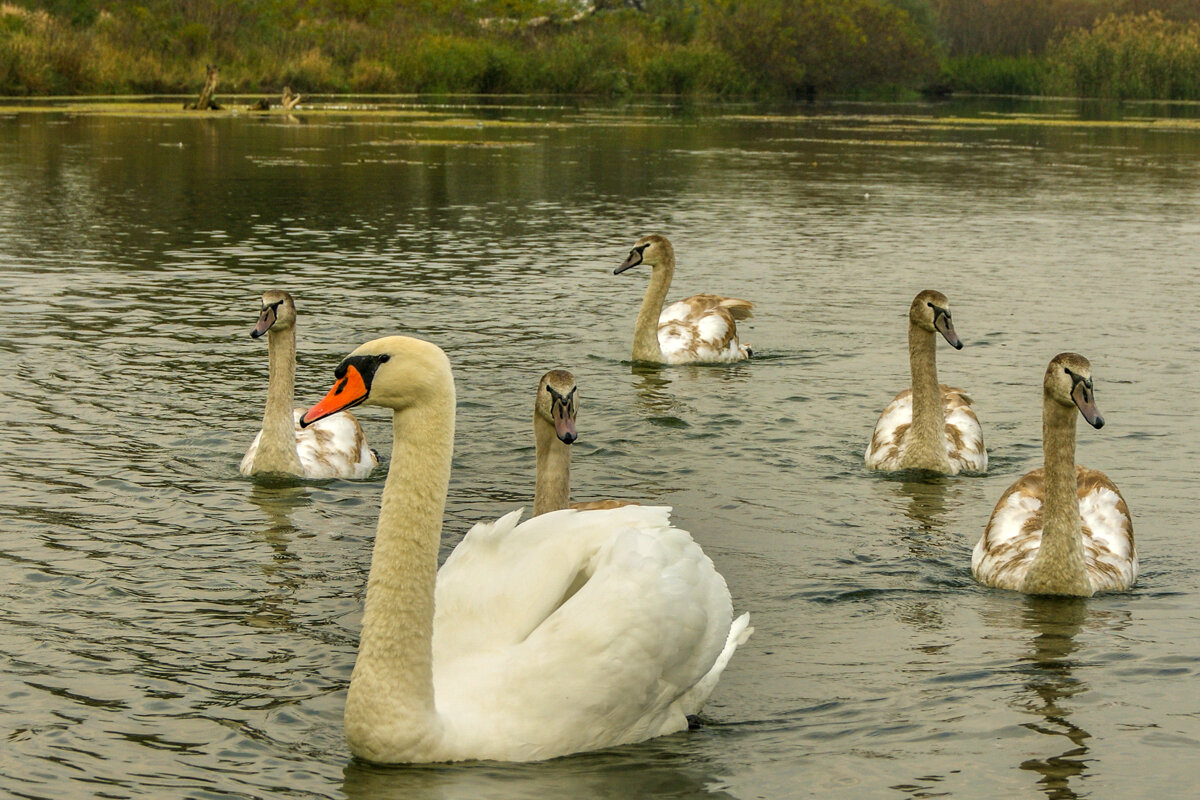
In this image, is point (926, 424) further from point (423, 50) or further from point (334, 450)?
point (423, 50)

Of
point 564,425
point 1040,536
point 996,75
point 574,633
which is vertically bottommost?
point 1040,536

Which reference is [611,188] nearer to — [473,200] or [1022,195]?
[473,200]

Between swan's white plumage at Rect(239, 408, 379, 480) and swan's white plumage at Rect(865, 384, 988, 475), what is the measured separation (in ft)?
9.88

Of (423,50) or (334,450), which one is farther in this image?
(423,50)

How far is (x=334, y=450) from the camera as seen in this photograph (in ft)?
30.5

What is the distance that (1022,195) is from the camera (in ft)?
84.3

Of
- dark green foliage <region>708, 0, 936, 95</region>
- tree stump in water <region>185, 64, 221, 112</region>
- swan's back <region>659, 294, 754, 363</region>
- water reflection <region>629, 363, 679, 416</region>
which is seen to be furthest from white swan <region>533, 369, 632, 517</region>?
dark green foliage <region>708, 0, 936, 95</region>

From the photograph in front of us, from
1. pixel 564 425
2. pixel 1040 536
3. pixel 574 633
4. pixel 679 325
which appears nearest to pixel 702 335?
pixel 679 325

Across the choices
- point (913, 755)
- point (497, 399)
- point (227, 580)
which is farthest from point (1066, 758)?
point (497, 399)

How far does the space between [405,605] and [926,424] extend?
5.09 meters

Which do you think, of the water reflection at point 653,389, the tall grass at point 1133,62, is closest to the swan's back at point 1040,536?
the water reflection at point 653,389

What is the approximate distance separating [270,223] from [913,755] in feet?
53.3

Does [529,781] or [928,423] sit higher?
[928,423]

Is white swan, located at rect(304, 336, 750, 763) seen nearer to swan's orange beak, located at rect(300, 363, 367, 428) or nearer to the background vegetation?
swan's orange beak, located at rect(300, 363, 367, 428)
